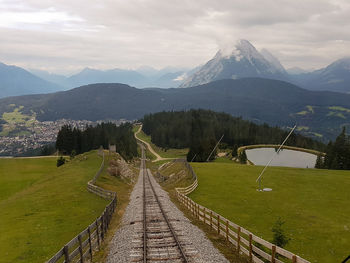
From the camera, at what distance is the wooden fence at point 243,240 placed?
628 inches

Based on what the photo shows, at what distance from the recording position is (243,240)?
19.4m

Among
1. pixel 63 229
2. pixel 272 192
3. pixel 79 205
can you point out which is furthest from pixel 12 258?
pixel 272 192

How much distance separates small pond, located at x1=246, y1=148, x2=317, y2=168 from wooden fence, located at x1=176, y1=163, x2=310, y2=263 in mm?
88978

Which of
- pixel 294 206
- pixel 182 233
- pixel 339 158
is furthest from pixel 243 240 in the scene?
pixel 339 158

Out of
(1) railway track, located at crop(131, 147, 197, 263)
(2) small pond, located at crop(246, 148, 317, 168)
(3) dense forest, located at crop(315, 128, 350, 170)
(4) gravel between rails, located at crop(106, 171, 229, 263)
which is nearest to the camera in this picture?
(1) railway track, located at crop(131, 147, 197, 263)

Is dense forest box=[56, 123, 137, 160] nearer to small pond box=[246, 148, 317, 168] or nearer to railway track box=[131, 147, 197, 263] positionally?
small pond box=[246, 148, 317, 168]

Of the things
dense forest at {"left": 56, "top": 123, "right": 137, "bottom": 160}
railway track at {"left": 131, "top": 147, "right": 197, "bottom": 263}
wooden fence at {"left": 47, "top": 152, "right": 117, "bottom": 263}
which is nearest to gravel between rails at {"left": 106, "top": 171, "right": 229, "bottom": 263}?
railway track at {"left": 131, "top": 147, "right": 197, "bottom": 263}

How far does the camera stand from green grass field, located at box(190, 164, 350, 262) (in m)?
25.2

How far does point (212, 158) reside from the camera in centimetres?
12419

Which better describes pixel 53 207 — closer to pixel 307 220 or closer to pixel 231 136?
pixel 307 220

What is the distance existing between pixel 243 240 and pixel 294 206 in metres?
21.4

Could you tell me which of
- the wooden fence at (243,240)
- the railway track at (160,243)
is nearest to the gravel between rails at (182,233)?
the railway track at (160,243)

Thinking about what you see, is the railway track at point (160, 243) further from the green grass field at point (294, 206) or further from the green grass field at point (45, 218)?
the green grass field at point (294, 206)

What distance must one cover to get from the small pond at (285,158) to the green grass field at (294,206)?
2473 inches
